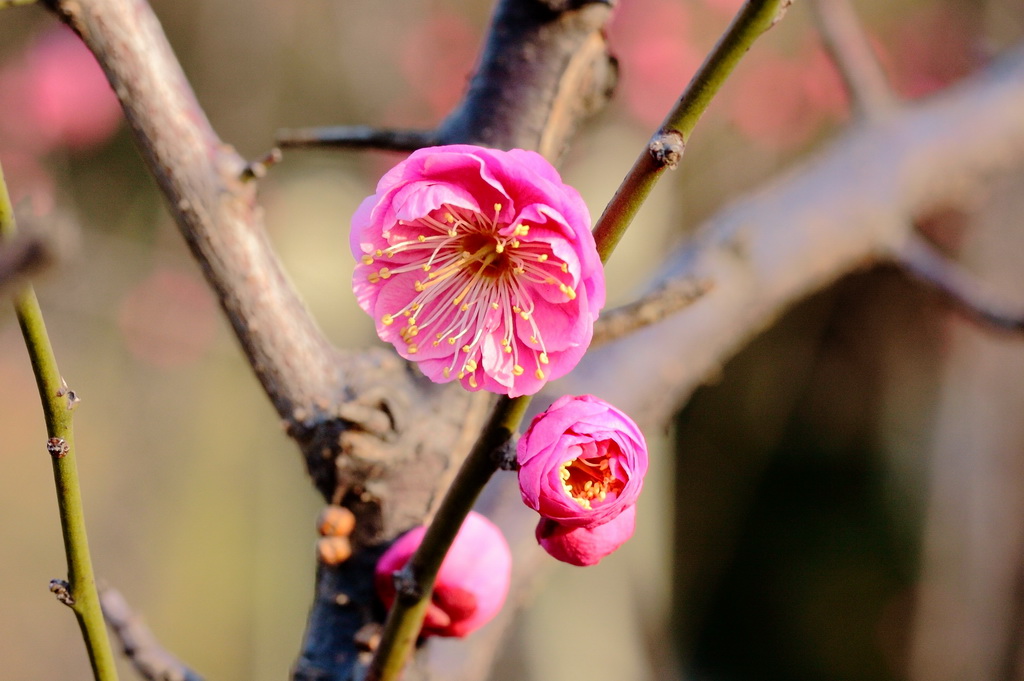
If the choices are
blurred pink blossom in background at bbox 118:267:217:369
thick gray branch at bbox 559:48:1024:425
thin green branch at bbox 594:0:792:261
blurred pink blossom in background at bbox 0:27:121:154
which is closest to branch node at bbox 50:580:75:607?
thin green branch at bbox 594:0:792:261

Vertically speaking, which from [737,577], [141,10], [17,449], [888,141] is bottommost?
[737,577]

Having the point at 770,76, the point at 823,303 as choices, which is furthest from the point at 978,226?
the point at 770,76

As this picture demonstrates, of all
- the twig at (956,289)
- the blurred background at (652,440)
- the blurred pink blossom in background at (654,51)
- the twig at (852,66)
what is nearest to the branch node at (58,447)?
the twig at (956,289)

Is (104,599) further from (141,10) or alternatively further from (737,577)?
(737,577)

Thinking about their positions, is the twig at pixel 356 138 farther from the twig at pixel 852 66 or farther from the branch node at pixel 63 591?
the twig at pixel 852 66

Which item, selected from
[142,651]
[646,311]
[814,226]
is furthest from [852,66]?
[142,651]

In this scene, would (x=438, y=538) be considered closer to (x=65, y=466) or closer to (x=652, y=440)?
(x=65, y=466)

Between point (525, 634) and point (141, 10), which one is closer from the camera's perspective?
point (141, 10)
